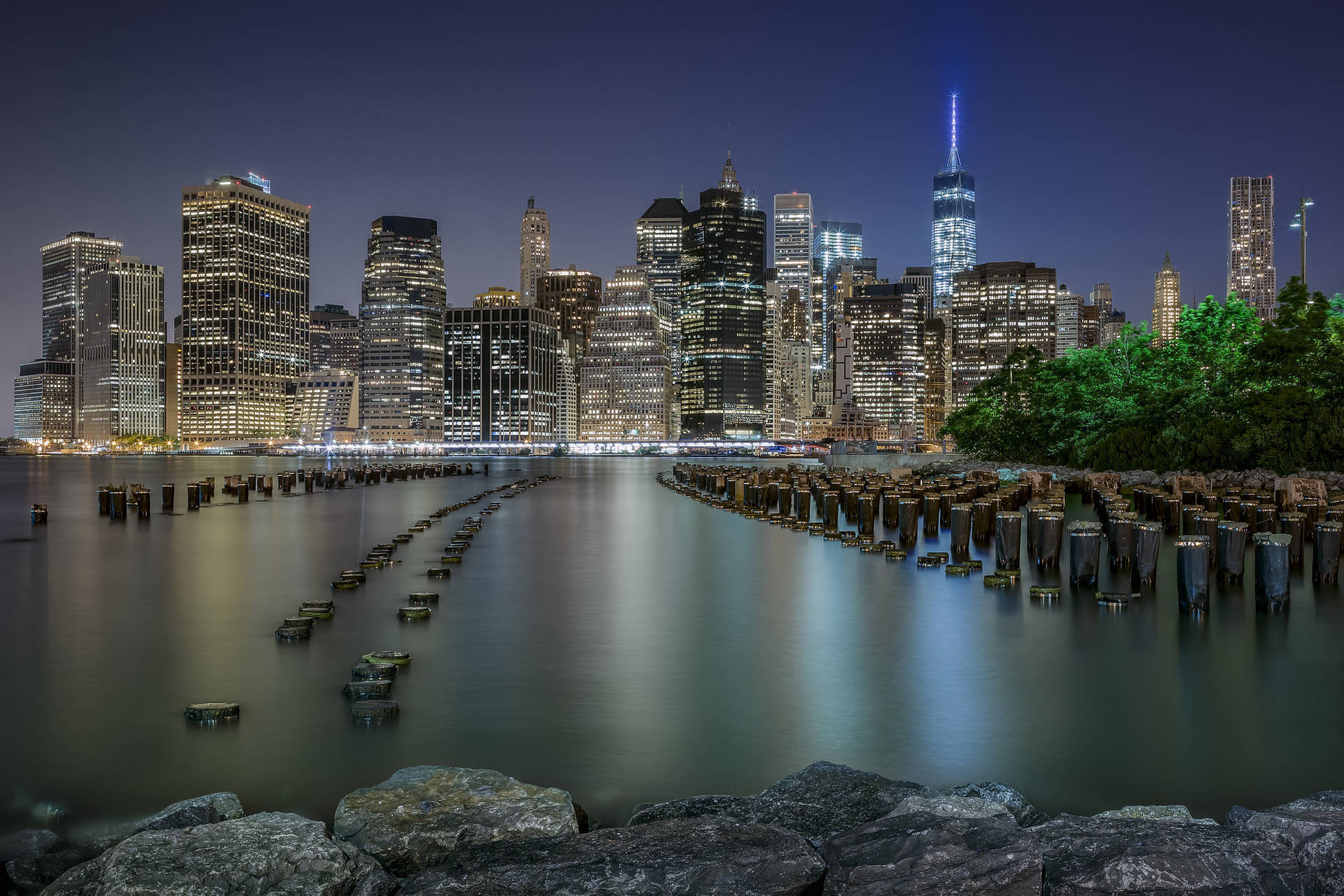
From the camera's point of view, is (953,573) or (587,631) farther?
(953,573)

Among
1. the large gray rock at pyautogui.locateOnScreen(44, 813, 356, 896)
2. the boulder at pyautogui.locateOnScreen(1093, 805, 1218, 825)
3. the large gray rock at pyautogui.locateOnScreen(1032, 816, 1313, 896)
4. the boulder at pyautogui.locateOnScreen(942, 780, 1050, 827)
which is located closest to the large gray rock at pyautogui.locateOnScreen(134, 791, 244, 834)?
the large gray rock at pyautogui.locateOnScreen(44, 813, 356, 896)

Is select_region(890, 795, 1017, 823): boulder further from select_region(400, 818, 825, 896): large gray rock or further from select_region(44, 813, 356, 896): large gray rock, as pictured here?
select_region(44, 813, 356, 896): large gray rock

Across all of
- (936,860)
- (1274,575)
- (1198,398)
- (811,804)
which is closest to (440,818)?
(811,804)

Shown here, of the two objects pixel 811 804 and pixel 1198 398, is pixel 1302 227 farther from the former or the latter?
pixel 811 804

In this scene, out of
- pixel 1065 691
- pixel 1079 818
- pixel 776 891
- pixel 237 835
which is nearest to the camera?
pixel 776 891

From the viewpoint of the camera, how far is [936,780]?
6445 millimetres

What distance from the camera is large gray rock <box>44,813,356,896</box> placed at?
13.6ft

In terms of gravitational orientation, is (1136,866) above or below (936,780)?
above

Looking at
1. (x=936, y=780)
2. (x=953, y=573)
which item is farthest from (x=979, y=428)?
(x=936, y=780)

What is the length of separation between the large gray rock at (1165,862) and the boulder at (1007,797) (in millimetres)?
653

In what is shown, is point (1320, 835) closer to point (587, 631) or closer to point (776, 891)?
point (776, 891)

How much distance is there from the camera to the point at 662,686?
8.97m

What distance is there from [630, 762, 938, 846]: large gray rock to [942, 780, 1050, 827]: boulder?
177 mm

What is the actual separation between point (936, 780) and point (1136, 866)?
2.22 metres
